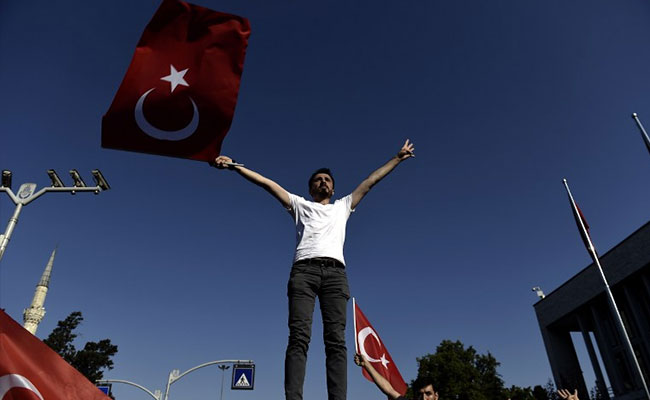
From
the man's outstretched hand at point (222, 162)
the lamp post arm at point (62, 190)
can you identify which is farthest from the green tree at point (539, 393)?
the man's outstretched hand at point (222, 162)

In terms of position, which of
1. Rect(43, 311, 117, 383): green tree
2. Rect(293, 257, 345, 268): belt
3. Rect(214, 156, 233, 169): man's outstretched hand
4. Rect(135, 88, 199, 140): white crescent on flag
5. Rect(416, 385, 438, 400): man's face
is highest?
Rect(43, 311, 117, 383): green tree

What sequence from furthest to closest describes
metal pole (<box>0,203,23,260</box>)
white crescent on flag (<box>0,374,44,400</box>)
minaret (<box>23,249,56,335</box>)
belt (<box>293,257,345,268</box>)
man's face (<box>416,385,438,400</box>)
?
minaret (<box>23,249,56,335</box>), metal pole (<box>0,203,23,260</box>), man's face (<box>416,385,438,400</box>), belt (<box>293,257,345,268</box>), white crescent on flag (<box>0,374,44,400</box>)

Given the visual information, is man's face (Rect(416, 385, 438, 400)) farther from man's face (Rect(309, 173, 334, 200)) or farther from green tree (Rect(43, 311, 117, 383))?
green tree (Rect(43, 311, 117, 383))

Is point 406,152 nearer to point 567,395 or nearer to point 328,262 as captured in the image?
point 328,262

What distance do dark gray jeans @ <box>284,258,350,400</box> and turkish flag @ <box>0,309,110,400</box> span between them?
1.37 m

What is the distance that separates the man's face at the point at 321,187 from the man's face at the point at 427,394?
3757mm

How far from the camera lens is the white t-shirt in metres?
3.87

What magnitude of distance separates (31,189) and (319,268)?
13270mm

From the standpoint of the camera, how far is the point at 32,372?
7.84 ft

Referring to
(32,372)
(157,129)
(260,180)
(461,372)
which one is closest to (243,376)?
(157,129)

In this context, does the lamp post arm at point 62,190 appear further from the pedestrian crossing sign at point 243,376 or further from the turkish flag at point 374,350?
the pedestrian crossing sign at point 243,376

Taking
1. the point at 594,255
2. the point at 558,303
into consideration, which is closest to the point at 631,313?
the point at 558,303

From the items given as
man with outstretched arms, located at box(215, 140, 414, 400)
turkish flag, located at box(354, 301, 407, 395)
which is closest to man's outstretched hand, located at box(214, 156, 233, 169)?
man with outstretched arms, located at box(215, 140, 414, 400)

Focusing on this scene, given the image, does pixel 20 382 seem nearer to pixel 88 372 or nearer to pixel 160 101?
pixel 160 101
